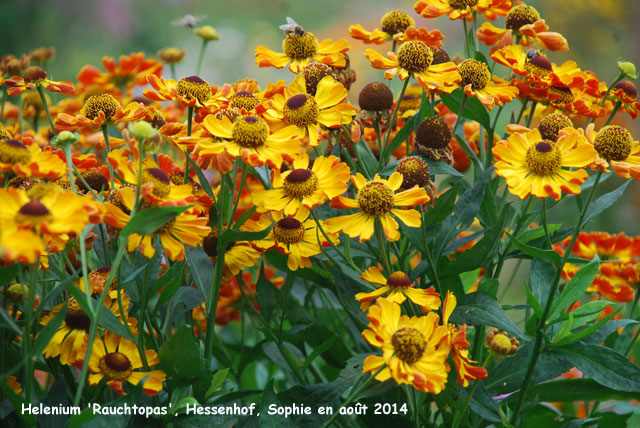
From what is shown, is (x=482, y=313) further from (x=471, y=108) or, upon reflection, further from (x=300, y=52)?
(x=300, y=52)

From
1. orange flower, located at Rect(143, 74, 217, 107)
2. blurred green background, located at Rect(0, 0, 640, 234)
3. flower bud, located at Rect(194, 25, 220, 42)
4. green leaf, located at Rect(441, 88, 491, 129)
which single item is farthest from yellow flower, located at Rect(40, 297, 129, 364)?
blurred green background, located at Rect(0, 0, 640, 234)

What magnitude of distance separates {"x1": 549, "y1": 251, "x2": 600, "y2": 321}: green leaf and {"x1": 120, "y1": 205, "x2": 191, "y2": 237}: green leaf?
0.44 meters

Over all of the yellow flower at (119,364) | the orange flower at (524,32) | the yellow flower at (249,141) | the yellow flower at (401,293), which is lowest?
the yellow flower at (119,364)

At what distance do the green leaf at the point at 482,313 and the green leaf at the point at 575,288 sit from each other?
0.18 ft

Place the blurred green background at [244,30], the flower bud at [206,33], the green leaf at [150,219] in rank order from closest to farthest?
the green leaf at [150,219] < the flower bud at [206,33] < the blurred green background at [244,30]

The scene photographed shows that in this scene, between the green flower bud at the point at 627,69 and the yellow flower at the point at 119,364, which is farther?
the green flower bud at the point at 627,69

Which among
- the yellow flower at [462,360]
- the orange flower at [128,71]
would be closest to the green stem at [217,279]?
the yellow flower at [462,360]

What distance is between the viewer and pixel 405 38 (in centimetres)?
87

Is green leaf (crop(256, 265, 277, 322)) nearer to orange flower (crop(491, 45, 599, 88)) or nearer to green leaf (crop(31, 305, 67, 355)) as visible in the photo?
green leaf (crop(31, 305, 67, 355))

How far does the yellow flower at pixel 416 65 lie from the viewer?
78cm

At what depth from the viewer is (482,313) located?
72cm

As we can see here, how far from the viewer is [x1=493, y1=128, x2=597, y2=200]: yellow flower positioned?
0.69 meters

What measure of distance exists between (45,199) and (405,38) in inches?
20.3

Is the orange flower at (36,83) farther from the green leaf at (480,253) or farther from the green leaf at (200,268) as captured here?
the green leaf at (480,253)
